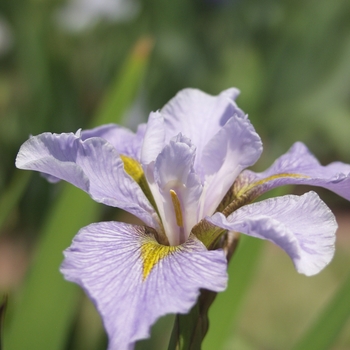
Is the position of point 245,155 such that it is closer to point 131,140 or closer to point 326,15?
point 131,140

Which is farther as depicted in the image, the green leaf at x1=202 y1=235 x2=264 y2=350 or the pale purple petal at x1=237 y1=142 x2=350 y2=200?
the green leaf at x1=202 y1=235 x2=264 y2=350

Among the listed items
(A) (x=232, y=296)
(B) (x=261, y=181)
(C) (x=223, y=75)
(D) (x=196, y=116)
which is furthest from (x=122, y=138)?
(C) (x=223, y=75)

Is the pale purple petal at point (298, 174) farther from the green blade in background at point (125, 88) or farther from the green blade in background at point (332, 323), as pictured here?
the green blade in background at point (125, 88)

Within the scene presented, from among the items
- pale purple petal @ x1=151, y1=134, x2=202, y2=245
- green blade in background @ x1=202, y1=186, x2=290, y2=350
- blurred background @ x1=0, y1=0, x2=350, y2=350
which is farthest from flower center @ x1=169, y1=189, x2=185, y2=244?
blurred background @ x1=0, y1=0, x2=350, y2=350

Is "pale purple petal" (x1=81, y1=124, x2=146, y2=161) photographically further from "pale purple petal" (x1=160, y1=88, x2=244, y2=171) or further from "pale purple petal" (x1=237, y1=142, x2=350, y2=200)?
"pale purple petal" (x1=237, y1=142, x2=350, y2=200)

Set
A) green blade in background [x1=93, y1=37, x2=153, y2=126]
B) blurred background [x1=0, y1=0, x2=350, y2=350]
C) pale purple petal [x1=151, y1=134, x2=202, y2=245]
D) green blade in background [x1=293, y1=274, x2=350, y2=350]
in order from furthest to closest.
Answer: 1. blurred background [x1=0, y1=0, x2=350, y2=350]
2. green blade in background [x1=93, y1=37, x2=153, y2=126]
3. green blade in background [x1=293, y1=274, x2=350, y2=350]
4. pale purple petal [x1=151, y1=134, x2=202, y2=245]

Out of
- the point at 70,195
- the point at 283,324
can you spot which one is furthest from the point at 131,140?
the point at 283,324

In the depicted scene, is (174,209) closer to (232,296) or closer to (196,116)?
(196,116)
